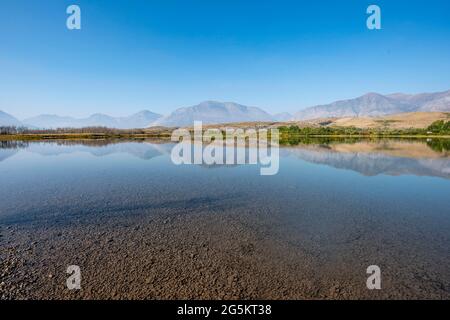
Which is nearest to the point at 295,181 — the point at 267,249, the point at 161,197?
the point at 161,197

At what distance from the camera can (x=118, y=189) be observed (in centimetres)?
1903

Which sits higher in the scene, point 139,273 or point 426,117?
point 426,117

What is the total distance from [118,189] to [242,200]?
9.84 metres

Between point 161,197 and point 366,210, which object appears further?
point 161,197

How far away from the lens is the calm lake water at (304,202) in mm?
9375

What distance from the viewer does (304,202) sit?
1527 centimetres

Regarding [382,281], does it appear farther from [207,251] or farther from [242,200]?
[242,200]

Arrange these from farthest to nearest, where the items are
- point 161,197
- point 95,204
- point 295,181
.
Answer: point 295,181
point 161,197
point 95,204

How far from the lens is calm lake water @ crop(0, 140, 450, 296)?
9375mm
